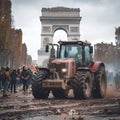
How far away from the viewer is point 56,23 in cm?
9956

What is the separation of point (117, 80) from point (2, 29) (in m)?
13.9

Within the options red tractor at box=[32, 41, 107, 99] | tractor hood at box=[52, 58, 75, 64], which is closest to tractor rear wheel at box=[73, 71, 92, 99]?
red tractor at box=[32, 41, 107, 99]

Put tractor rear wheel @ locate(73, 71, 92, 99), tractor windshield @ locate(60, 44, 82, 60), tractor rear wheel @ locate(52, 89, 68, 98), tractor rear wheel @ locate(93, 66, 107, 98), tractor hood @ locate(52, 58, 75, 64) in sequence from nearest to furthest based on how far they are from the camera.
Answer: tractor rear wheel @ locate(73, 71, 92, 99) < tractor hood @ locate(52, 58, 75, 64) < tractor windshield @ locate(60, 44, 82, 60) < tractor rear wheel @ locate(93, 66, 107, 98) < tractor rear wheel @ locate(52, 89, 68, 98)

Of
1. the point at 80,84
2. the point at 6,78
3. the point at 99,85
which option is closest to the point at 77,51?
the point at 99,85

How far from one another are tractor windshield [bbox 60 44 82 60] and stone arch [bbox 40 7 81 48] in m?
80.5

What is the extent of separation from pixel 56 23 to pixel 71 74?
279ft

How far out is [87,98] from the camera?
1489cm

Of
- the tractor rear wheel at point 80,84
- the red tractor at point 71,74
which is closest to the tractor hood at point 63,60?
the red tractor at point 71,74

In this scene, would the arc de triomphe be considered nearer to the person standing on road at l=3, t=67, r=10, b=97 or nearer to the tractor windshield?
the person standing on road at l=3, t=67, r=10, b=97

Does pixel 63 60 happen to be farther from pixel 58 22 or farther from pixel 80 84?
pixel 58 22

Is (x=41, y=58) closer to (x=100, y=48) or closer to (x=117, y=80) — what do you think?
(x=100, y=48)

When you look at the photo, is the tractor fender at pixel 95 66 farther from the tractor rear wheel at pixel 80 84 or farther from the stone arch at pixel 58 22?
the stone arch at pixel 58 22

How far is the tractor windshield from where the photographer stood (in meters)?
15.8

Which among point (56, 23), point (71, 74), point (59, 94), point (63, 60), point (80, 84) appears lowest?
point (59, 94)
